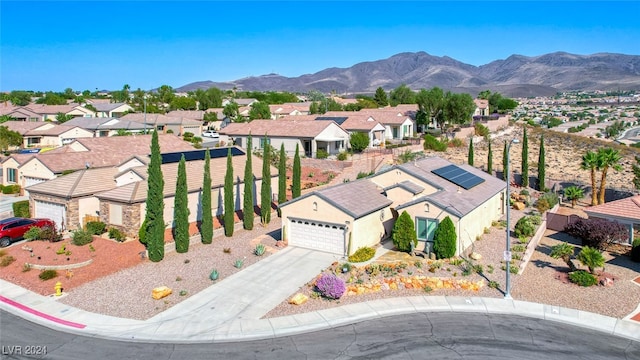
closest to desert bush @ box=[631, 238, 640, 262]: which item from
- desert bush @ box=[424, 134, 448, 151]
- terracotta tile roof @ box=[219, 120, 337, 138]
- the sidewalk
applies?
the sidewalk

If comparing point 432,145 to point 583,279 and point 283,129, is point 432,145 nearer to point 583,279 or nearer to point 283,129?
point 283,129

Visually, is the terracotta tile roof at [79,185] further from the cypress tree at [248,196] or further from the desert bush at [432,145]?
the desert bush at [432,145]

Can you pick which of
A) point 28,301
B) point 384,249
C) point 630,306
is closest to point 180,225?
point 28,301

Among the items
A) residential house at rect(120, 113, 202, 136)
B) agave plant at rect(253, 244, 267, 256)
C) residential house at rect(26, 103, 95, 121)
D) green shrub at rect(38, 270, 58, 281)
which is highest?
residential house at rect(26, 103, 95, 121)

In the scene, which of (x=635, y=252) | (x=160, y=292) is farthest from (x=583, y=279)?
(x=160, y=292)

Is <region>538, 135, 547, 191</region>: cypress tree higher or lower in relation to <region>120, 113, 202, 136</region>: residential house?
lower

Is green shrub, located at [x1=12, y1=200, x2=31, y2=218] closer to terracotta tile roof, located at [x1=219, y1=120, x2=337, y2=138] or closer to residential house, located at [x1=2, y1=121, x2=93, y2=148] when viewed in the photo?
terracotta tile roof, located at [x1=219, y1=120, x2=337, y2=138]

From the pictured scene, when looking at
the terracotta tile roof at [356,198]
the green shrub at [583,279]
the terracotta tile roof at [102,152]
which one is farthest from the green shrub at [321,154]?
the green shrub at [583,279]
